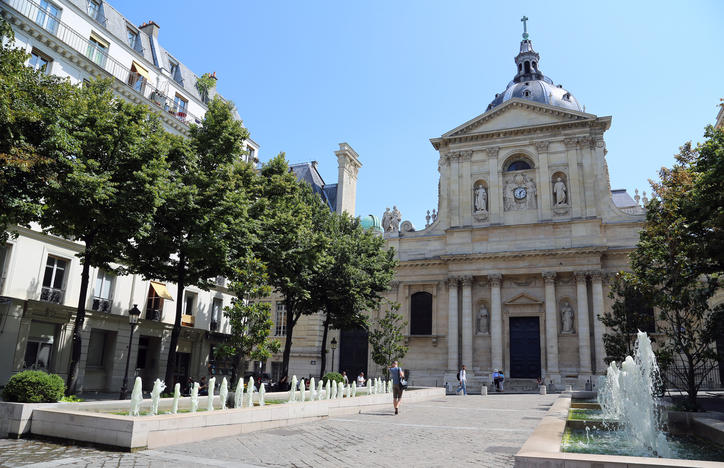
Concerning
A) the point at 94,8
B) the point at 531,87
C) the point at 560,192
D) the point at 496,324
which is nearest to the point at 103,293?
the point at 94,8

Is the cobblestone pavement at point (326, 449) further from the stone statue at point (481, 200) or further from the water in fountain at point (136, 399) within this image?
the stone statue at point (481, 200)

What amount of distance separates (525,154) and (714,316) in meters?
24.3

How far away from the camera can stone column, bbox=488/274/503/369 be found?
127ft

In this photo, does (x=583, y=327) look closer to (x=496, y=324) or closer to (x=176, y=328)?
(x=496, y=324)

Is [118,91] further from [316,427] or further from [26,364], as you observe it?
[316,427]

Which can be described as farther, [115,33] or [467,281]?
[467,281]

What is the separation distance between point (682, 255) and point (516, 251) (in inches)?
764

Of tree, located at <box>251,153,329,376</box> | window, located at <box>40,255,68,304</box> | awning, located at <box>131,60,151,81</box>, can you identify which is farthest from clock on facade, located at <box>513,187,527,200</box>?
window, located at <box>40,255,68,304</box>

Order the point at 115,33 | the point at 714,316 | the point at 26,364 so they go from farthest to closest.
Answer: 1. the point at 115,33
2. the point at 26,364
3. the point at 714,316

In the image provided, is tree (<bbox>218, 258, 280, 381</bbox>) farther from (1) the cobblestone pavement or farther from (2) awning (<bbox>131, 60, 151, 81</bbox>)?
(2) awning (<bbox>131, 60, 151, 81</bbox>)

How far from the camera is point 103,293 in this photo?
90.1 feet

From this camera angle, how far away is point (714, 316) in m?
21.1

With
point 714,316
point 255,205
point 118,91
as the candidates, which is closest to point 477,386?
point 714,316

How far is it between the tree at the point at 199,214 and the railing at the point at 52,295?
6785 mm
